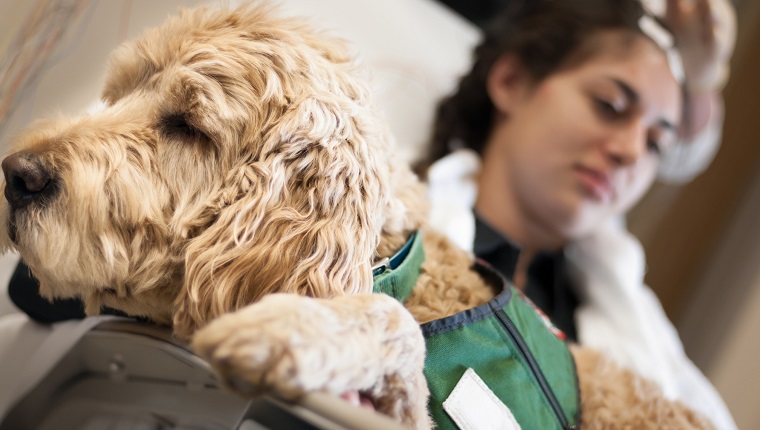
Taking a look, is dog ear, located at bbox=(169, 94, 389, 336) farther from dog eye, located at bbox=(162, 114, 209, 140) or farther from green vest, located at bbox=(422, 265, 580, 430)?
green vest, located at bbox=(422, 265, 580, 430)

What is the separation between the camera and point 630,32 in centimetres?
198

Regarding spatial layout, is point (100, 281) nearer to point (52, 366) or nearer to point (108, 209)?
point (108, 209)

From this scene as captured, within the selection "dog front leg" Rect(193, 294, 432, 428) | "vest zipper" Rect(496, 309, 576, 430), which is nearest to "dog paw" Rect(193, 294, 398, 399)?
"dog front leg" Rect(193, 294, 432, 428)

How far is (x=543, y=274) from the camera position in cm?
221

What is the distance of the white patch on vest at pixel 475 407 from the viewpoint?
37.5 inches

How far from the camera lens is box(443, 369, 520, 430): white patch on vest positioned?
952mm

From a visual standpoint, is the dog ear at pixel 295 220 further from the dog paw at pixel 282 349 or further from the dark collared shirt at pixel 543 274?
the dark collared shirt at pixel 543 274

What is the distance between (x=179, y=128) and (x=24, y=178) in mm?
241

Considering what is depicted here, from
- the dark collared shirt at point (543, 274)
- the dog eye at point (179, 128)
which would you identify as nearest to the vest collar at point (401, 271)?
the dog eye at point (179, 128)

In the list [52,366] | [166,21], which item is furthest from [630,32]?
[52,366]

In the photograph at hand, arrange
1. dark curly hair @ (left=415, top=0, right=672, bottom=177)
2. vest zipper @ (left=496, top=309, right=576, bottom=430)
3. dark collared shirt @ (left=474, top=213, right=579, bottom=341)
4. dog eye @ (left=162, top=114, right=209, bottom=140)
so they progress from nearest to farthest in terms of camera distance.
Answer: dog eye @ (left=162, top=114, right=209, bottom=140)
vest zipper @ (left=496, top=309, right=576, bottom=430)
dark collared shirt @ (left=474, top=213, right=579, bottom=341)
dark curly hair @ (left=415, top=0, right=672, bottom=177)

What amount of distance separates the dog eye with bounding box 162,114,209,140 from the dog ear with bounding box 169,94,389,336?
87mm

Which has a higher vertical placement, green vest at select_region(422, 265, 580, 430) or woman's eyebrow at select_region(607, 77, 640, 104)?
woman's eyebrow at select_region(607, 77, 640, 104)

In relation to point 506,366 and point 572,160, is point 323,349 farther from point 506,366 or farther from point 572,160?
point 572,160
